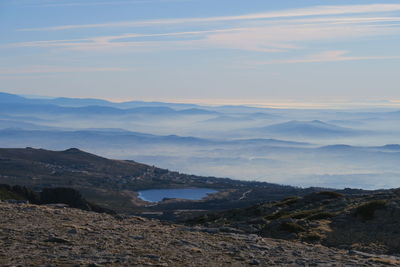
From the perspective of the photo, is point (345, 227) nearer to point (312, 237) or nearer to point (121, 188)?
point (312, 237)

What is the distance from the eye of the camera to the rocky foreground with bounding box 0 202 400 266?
16.4 metres

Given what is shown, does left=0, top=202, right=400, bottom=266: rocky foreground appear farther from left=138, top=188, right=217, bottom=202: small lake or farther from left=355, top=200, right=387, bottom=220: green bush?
left=138, top=188, right=217, bottom=202: small lake

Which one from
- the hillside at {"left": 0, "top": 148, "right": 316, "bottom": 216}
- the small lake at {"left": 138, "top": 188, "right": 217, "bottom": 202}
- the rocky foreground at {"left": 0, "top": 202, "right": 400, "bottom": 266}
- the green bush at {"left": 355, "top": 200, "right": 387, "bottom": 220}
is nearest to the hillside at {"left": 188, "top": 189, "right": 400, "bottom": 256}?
the green bush at {"left": 355, "top": 200, "right": 387, "bottom": 220}

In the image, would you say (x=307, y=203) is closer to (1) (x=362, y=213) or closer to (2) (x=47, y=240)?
(1) (x=362, y=213)

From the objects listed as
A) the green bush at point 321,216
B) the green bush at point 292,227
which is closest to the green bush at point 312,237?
the green bush at point 292,227

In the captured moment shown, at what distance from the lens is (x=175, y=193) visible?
17750cm

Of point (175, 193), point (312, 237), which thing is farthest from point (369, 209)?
point (175, 193)

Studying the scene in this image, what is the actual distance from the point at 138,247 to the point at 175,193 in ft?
525

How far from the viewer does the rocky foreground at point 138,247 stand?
16.4 meters

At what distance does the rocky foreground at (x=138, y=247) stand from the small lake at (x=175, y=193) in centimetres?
14008

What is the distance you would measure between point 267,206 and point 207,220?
11.1 feet

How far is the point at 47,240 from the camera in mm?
18484

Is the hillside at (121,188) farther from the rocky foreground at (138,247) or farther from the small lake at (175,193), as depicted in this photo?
the rocky foreground at (138,247)

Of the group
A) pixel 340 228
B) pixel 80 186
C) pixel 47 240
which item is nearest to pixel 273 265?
pixel 47 240
